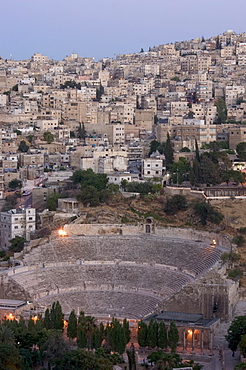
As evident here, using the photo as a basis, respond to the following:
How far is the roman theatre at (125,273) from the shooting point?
52531 mm

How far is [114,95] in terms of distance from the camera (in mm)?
103438

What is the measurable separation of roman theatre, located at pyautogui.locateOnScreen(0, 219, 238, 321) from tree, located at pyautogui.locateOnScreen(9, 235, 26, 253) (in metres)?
1.16

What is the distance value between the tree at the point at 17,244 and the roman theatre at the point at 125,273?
116 cm

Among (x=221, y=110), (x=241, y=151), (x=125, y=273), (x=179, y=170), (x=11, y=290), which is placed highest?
(x=221, y=110)

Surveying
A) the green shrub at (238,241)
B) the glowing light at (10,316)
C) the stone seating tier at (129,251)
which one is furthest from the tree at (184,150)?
the glowing light at (10,316)

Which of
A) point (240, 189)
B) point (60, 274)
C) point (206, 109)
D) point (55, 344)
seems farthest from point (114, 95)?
point (55, 344)

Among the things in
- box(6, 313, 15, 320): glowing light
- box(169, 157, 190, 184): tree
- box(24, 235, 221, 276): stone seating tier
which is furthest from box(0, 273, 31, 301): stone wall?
box(169, 157, 190, 184): tree

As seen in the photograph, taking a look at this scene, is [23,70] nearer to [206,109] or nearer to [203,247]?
[206,109]

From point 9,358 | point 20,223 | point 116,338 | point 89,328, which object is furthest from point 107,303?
point 20,223

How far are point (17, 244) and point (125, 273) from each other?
7.28 metres

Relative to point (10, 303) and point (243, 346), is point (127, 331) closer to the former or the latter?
point (243, 346)

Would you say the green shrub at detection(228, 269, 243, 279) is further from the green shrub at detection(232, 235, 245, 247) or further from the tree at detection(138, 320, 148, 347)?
the tree at detection(138, 320, 148, 347)

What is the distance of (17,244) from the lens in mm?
60469

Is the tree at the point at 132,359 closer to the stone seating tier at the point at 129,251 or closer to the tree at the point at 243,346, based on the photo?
the tree at the point at 243,346
